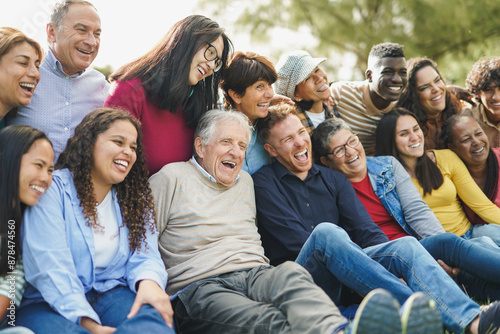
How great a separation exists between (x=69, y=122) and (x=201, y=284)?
1.63 metres

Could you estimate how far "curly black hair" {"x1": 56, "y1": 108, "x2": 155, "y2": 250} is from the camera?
2.96 metres

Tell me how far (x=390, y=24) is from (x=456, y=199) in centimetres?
911

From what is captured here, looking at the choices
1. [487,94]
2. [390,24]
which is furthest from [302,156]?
[390,24]

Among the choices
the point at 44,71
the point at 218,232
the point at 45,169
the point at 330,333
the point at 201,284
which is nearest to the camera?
the point at 330,333

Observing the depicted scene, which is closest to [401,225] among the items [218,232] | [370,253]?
Answer: [370,253]

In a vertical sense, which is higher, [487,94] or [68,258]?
[487,94]

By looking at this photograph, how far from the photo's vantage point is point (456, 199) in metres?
4.83

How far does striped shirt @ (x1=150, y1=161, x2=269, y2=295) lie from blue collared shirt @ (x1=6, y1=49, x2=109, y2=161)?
0.83 metres

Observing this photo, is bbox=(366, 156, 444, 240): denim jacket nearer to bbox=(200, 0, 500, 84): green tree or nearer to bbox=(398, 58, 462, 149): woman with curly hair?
bbox=(398, 58, 462, 149): woman with curly hair

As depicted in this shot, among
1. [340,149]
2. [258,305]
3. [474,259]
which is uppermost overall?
[340,149]

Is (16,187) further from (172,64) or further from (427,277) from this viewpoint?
(427,277)

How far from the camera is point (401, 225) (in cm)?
429

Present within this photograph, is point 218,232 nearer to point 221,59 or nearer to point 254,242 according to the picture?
point 254,242

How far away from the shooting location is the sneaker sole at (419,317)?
2.20m
